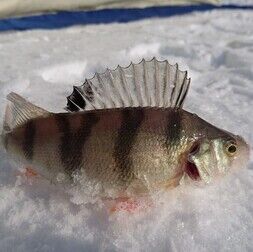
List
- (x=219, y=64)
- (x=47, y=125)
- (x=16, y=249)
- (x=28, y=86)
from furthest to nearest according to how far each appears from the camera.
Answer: (x=219, y=64)
(x=28, y=86)
(x=47, y=125)
(x=16, y=249)

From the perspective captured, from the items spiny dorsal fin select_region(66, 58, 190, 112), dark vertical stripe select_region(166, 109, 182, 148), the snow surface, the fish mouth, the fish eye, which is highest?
spiny dorsal fin select_region(66, 58, 190, 112)

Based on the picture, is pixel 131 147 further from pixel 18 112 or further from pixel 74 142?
pixel 18 112

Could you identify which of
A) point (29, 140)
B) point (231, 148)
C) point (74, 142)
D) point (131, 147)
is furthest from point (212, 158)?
point (29, 140)

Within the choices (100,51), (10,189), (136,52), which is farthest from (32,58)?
(10,189)

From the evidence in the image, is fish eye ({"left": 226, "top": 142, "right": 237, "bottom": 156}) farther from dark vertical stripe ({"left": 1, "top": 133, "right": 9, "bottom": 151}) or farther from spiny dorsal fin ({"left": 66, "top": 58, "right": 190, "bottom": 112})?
dark vertical stripe ({"left": 1, "top": 133, "right": 9, "bottom": 151})

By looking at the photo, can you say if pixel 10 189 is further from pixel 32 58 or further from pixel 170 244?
pixel 32 58

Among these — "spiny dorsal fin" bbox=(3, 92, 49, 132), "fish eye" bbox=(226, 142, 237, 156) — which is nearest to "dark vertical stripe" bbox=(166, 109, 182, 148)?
"fish eye" bbox=(226, 142, 237, 156)
